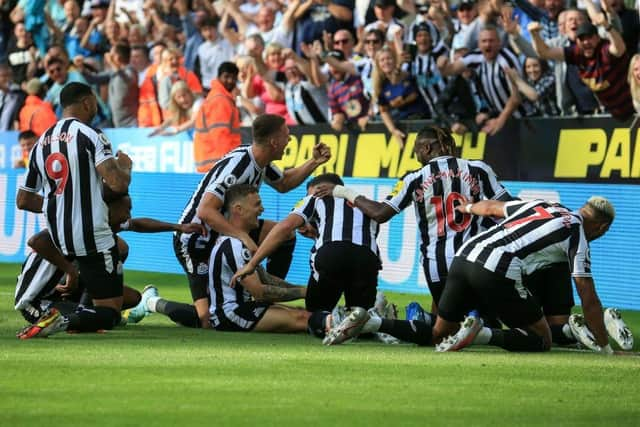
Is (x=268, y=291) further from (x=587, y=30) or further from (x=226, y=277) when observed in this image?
(x=587, y=30)

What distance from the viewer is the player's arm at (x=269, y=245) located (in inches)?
416

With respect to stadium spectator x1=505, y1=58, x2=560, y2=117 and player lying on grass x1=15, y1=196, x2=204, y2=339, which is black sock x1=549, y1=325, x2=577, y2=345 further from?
stadium spectator x1=505, y1=58, x2=560, y2=117

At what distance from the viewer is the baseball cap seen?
574 inches

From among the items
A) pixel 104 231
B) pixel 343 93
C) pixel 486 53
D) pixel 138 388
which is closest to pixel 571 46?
pixel 486 53

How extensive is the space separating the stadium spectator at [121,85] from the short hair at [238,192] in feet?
33.8

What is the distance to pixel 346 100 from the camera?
57.1ft

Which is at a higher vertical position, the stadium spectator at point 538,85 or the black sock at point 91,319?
the stadium spectator at point 538,85

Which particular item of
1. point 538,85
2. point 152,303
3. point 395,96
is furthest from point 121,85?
point 152,303

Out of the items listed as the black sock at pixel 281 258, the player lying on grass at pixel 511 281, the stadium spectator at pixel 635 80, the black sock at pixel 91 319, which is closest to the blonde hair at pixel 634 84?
the stadium spectator at pixel 635 80

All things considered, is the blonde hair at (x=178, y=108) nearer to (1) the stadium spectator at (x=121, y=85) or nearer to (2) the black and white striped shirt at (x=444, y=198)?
(1) the stadium spectator at (x=121, y=85)

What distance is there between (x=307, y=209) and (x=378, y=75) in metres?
5.62

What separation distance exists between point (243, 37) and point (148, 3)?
3.04m

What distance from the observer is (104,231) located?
35.3 feet

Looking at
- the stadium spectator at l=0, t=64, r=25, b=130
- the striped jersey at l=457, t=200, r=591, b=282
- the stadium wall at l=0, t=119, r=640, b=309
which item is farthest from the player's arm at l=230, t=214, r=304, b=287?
the stadium spectator at l=0, t=64, r=25, b=130
